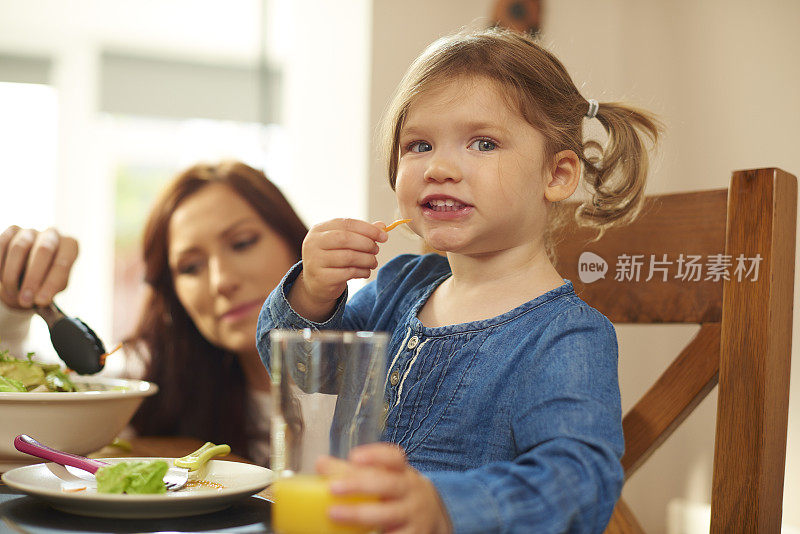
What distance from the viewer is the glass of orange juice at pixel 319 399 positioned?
432mm

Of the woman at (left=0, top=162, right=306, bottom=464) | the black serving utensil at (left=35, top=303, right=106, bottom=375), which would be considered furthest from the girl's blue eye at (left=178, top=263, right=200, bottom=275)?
the black serving utensil at (left=35, top=303, right=106, bottom=375)

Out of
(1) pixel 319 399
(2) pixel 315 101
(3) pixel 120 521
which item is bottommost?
(3) pixel 120 521

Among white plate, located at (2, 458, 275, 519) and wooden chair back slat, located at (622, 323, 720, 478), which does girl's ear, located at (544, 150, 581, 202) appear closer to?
wooden chair back slat, located at (622, 323, 720, 478)

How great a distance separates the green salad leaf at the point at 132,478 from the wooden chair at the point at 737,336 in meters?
0.51

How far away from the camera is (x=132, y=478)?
0.57 meters

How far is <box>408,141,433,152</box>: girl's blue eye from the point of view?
2.50ft

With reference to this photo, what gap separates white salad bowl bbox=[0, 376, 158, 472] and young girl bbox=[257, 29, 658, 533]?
17cm

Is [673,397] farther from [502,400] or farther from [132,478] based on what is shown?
[132,478]

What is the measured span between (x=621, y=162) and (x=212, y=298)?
0.89 meters

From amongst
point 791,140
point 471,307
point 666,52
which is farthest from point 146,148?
point 471,307

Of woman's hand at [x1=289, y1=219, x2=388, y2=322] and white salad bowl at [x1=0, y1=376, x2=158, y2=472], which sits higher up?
woman's hand at [x1=289, y1=219, x2=388, y2=322]

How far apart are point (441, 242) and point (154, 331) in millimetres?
1027

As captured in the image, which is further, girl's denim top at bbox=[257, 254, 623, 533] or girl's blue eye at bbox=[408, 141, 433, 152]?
girl's blue eye at bbox=[408, 141, 433, 152]

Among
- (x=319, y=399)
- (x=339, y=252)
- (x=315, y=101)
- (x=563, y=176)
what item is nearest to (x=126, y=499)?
(x=319, y=399)
